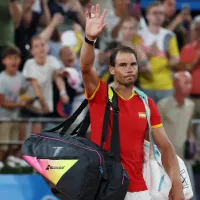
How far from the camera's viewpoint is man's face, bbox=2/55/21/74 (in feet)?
30.1

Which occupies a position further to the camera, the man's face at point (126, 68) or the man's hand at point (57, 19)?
the man's hand at point (57, 19)

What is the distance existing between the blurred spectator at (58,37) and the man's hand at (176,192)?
16.3 ft

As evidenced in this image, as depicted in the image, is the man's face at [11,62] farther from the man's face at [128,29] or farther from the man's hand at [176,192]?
the man's hand at [176,192]

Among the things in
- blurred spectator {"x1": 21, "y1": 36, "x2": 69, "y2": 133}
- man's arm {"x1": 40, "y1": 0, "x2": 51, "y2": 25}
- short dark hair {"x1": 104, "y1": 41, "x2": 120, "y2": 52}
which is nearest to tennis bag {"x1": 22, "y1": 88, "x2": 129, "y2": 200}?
blurred spectator {"x1": 21, "y1": 36, "x2": 69, "y2": 133}

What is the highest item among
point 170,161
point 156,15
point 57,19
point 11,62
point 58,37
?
point 156,15

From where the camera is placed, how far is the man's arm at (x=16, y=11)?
33.4 feet

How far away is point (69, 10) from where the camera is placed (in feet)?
35.2

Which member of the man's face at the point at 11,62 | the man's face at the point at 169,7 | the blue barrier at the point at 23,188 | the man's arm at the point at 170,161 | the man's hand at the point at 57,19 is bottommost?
the blue barrier at the point at 23,188

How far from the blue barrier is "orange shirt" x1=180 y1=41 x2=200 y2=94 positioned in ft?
10.5

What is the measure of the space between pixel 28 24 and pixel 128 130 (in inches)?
217

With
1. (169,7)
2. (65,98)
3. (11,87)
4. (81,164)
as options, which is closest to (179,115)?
(65,98)

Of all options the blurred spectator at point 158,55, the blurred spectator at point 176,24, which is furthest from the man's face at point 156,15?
the blurred spectator at point 176,24

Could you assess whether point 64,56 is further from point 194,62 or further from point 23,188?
point 23,188

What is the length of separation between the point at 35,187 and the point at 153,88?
270 centimetres
